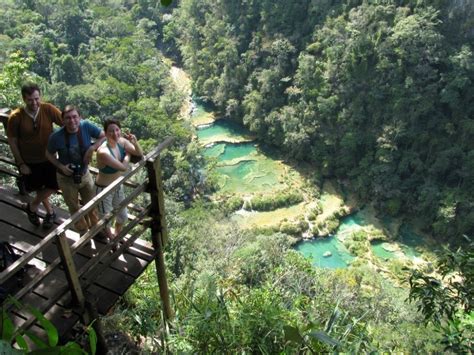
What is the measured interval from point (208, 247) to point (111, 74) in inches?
568

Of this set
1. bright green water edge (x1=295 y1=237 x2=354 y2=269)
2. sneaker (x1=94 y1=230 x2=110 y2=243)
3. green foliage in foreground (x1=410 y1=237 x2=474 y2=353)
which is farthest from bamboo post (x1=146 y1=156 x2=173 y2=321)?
bright green water edge (x1=295 y1=237 x2=354 y2=269)

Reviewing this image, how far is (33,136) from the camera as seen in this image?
3.25 meters

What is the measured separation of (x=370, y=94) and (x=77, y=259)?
70.5 feet

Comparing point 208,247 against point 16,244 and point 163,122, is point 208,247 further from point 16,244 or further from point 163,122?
point 16,244

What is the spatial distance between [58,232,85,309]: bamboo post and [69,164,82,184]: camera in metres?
0.69

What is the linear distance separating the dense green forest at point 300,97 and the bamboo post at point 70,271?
806cm

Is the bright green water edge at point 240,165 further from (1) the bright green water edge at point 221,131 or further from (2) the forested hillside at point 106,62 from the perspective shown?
(2) the forested hillside at point 106,62

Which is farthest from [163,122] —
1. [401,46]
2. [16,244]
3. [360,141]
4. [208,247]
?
[16,244]

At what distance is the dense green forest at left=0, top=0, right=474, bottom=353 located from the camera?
15570 mm

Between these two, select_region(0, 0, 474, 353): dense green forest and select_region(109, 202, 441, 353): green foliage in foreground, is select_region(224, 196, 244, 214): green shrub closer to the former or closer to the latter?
select_region(0, 0, 474, 353): dense green forest

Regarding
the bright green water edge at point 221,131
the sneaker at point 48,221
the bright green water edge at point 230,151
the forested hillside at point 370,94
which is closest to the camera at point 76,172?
the sneaker at point 48,221

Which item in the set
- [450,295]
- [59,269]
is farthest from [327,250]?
[59,269]

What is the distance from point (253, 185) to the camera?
22.8m

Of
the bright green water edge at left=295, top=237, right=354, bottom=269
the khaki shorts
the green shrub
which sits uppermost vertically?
the khaki shorts
